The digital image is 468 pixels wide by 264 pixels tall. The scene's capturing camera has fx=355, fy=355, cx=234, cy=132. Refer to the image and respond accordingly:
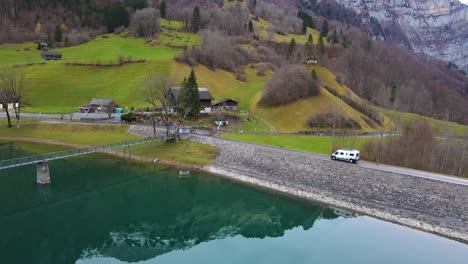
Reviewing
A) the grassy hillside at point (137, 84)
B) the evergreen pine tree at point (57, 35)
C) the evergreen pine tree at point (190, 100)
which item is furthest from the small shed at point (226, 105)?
the evergreen pine tree at point (57, 35)

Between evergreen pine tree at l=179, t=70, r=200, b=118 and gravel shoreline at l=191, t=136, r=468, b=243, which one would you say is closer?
gravel shoreline at l=191, t=136, r=468, b=243

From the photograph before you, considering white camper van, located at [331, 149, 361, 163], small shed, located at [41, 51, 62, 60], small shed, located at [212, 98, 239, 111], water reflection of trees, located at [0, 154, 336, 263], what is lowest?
water reflection of trees, located at [0, 154, 336, 263]

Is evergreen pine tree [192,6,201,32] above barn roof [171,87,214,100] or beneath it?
above

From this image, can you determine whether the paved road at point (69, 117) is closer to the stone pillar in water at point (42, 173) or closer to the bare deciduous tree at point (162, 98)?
the bare deciduous tree at point (162, 98)

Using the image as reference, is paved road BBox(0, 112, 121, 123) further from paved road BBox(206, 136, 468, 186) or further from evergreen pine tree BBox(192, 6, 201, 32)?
evergreen pine tree BBox(192, 6, 201, 32)

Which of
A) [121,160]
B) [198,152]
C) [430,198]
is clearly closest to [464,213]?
[430,198]

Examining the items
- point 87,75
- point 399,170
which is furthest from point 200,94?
point 399,170

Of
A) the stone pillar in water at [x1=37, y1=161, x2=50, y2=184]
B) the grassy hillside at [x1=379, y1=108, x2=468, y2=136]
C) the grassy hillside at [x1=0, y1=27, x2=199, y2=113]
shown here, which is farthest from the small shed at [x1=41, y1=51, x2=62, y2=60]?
the grassy hillside at [x1=379, y1=108, x2=468, y2=136]
